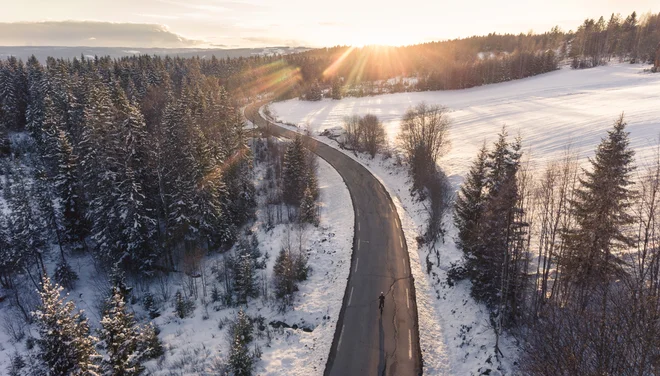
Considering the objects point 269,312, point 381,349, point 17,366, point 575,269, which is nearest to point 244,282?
point 269,312

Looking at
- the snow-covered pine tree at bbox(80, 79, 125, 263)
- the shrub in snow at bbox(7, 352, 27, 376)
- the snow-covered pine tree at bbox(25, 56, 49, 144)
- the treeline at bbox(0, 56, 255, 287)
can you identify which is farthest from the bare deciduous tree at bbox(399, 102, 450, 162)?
the snow-covered pine tree at bbox(25, 56, 49, 144)

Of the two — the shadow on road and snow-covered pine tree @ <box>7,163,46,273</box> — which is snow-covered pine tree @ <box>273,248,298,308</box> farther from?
snow-covered pine tree @ <box>7,163,46,273</box>

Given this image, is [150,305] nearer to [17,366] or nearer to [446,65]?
[17,366]

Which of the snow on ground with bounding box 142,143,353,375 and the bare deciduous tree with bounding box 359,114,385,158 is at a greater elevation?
the bare deciduous tree with bounding box 359,114,385,158

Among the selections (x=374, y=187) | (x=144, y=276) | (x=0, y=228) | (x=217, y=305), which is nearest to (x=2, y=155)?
(x=0, y=228)

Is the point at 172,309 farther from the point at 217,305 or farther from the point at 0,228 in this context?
the point at 0,228

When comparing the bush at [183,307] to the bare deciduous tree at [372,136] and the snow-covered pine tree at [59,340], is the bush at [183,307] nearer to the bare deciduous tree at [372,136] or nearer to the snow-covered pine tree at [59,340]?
the snow-covered pine tree at [59,340]
